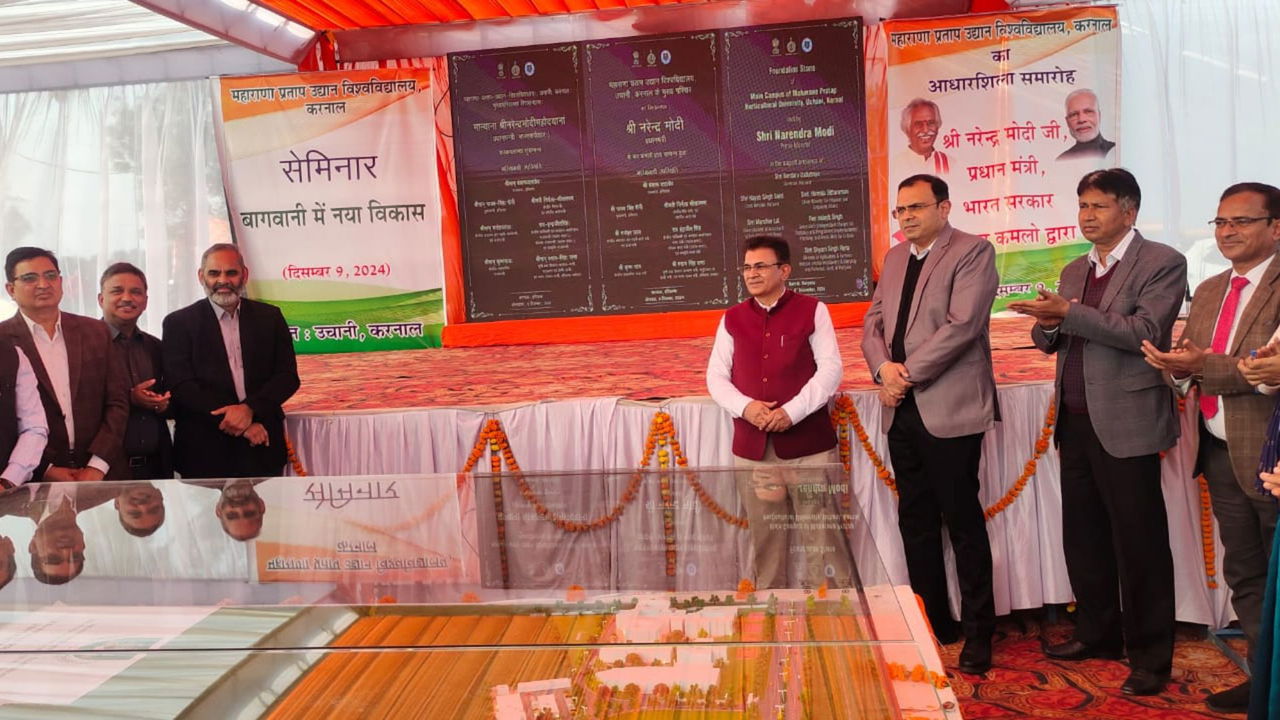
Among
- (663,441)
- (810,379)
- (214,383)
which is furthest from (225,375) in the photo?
(810,379)

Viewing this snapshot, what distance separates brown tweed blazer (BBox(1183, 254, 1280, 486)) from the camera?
9.29ft

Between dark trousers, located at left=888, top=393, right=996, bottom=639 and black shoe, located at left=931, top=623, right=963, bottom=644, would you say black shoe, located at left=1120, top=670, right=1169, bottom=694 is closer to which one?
dark trousers, located at left=888, top=393, right=996, bottom=639

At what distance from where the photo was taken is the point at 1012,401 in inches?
151

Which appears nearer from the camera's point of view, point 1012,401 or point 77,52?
point 1012,401

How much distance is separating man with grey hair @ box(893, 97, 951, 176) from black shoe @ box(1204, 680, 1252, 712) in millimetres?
3918

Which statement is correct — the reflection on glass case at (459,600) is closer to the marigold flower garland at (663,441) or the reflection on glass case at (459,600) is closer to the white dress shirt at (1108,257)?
the white dress shirt at (1108,257)

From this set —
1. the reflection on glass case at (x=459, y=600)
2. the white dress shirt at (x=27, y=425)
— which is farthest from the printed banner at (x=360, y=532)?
the white dress shirt at (x=27, y=425)

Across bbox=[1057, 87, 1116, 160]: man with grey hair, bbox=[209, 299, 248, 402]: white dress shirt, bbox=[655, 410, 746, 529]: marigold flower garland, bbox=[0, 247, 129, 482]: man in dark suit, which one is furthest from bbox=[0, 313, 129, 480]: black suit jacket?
bbox=[1057, 87, 1116, 160]: man with grey hair

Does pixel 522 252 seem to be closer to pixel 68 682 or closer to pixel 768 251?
pixel 768 251

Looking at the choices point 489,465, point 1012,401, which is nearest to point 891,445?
point 1012,401

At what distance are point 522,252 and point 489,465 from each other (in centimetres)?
295

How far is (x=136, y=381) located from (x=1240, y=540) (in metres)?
3.53

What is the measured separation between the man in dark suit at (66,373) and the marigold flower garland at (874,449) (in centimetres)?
243

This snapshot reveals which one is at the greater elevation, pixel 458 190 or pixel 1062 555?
pixel 458 190
